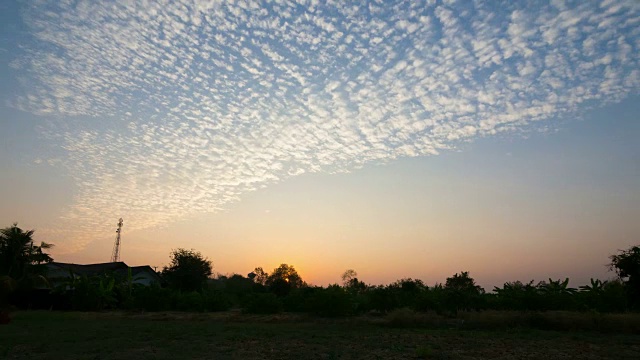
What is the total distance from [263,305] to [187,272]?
22508mm

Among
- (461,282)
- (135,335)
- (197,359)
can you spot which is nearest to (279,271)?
(461,282)

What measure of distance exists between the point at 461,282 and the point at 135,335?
3319 cm

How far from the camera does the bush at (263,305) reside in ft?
102

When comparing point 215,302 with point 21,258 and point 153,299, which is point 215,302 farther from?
point 21,258

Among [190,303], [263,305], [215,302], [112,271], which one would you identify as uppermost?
[112,271]

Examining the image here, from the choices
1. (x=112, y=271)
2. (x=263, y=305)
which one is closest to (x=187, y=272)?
(x=112, y=271)

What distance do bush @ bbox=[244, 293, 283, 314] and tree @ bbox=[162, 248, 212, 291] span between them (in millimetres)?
21272

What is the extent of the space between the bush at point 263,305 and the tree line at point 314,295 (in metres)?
0.07

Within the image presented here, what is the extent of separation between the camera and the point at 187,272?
1982 inches

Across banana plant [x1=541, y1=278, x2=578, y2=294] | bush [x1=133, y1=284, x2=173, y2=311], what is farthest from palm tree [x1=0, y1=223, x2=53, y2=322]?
banana plant [x1=541, y1=278, x2=578, y2=294]

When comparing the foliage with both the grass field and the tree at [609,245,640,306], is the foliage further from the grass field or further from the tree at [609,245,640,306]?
the tree at [609,245,640,306]

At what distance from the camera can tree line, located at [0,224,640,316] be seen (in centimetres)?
2284

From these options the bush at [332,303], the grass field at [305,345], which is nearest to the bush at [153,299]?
the bush at [332,303]

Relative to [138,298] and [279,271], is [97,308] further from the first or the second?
[279,271]
